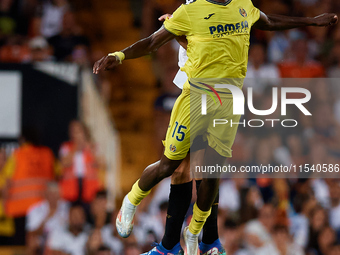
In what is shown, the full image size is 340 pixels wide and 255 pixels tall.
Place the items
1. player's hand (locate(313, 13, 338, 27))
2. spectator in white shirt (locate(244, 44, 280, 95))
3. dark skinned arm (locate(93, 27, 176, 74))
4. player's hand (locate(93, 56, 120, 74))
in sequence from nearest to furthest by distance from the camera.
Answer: player's hand (locate(93, 56, 120, 74))
dark skinned arm (locate(93, 27, 176, 74))
player's hand (locate(313, 13, 338, 27))
spectator in white shirt (locate(244, 44, 280, 95))

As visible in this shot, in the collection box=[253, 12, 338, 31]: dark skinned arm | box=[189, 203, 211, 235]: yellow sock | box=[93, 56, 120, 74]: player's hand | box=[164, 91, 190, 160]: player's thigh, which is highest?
box=[253, 12, 338, 31]: dark skinned arm

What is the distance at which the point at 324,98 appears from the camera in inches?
316

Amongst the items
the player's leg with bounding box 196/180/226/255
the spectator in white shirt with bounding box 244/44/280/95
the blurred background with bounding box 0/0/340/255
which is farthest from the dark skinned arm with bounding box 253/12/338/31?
the spectator in white shirt with bounding box 244/44/280/95

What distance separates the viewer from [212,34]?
13.6ft

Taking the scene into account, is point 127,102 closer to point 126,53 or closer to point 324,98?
point 324,98

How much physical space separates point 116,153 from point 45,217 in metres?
1.64

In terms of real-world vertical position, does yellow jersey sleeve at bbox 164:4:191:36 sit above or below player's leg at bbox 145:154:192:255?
above

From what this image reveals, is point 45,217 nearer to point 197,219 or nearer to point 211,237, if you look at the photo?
point 211,237

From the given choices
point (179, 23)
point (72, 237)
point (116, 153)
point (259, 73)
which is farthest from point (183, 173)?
point (116, 153)

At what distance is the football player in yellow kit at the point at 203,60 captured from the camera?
4156 mm

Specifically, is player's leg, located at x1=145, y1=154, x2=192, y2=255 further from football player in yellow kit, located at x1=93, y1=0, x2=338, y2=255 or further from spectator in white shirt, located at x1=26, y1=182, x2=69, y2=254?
spectator in white shirt, located at x1=26, y1=182, x2=69, y2=254

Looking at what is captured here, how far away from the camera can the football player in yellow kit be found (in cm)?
416

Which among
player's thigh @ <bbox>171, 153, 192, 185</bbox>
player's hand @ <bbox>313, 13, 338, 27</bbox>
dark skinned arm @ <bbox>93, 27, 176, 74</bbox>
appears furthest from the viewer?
player's hand @ <bbox>313, 13, 338, 27</bbox>

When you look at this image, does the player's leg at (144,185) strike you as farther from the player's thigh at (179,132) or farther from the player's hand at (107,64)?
the player's hand at (107,64)
